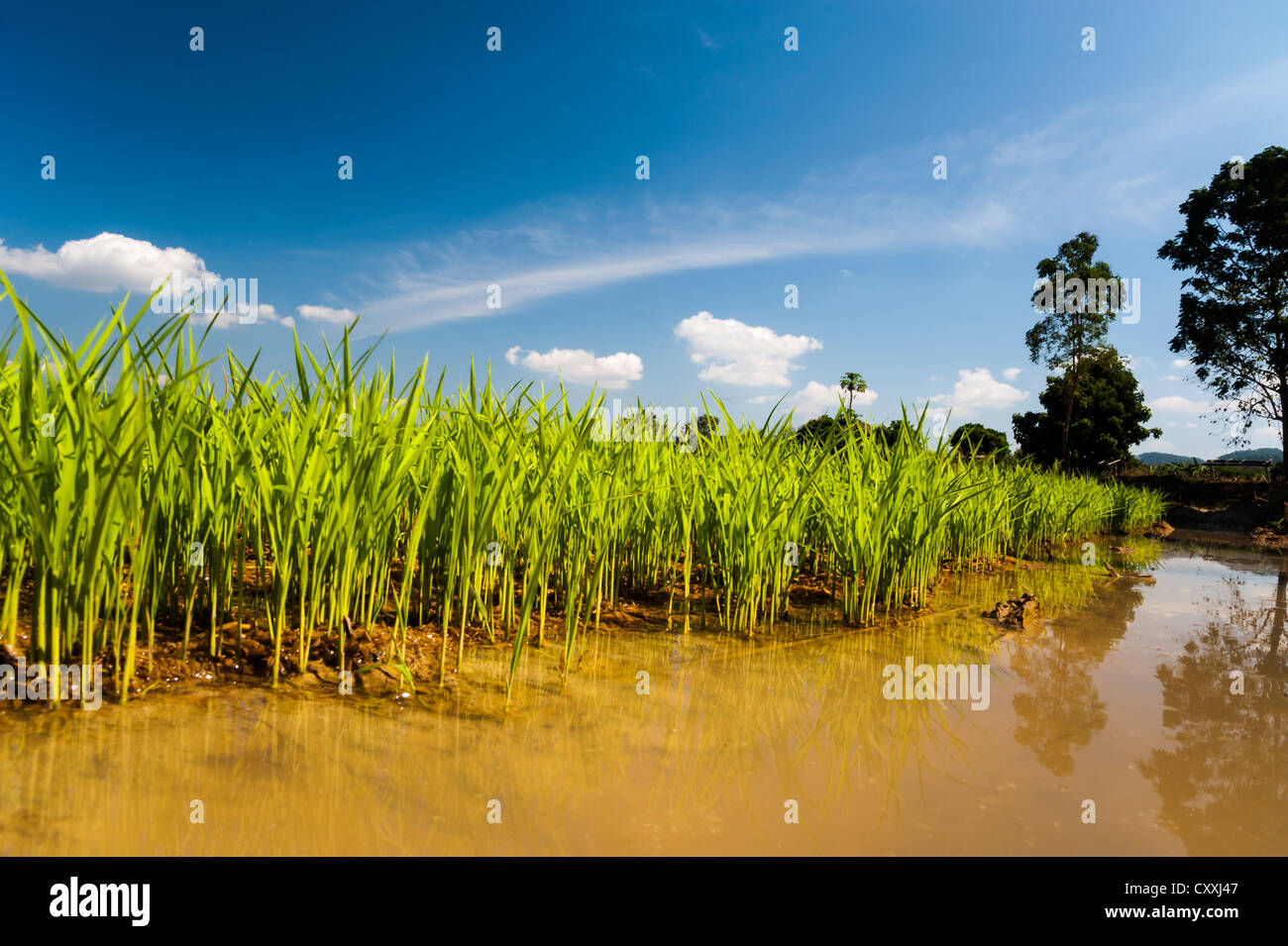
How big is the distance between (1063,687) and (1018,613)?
3.73 ft

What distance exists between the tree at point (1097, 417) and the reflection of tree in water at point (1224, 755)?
81.9ft

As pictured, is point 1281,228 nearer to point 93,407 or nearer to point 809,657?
→ point 809,657

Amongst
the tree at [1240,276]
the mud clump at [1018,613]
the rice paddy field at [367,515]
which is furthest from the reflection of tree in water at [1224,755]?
the tree at [1240,276]

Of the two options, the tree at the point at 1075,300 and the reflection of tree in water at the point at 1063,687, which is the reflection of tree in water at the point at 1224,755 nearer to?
the reflection of tree in water at the point at 1063,687

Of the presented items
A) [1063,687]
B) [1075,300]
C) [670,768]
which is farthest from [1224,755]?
[1075,300]

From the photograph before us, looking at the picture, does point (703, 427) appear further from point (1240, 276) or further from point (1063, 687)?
point (1240, 276)

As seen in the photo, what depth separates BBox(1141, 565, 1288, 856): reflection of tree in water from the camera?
1318 millimetres

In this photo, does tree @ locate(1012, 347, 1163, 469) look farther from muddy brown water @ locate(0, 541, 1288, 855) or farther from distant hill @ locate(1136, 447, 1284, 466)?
muddy brown water @ locate(0, 541, 1288, 855)

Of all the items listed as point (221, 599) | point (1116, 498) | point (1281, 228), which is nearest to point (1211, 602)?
point (221, 599)

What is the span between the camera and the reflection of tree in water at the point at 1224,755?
132 cm

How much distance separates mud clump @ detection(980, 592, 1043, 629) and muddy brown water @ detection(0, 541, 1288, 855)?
30.9 inches

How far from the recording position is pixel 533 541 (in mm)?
2195

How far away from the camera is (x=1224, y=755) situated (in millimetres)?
1682
